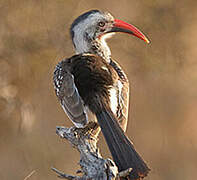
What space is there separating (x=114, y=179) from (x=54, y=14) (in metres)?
5.13

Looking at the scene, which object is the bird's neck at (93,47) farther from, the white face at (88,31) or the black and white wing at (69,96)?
the black and white wing at (69,96)

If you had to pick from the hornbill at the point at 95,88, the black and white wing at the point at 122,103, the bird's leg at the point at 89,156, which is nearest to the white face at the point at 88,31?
the hornbill at the point at 95,88

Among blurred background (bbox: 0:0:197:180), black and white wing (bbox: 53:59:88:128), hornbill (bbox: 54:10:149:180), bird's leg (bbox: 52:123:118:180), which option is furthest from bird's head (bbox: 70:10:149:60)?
blurred background (bbox: 0:0:197:180)

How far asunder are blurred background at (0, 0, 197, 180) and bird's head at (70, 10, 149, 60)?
2462 millimetres

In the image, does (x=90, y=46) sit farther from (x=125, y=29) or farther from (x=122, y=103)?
(x=122, y=103)

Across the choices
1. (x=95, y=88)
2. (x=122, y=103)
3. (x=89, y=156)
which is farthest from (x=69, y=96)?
(x=89, y=156)

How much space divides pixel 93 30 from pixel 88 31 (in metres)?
0.06

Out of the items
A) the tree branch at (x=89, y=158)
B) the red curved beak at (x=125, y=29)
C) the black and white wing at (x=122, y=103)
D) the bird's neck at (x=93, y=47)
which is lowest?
the tree branch at (x=89, y=158)

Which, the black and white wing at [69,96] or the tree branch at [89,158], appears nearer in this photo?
the tree branch at [89,158]

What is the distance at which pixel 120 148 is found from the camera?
3.96 metres

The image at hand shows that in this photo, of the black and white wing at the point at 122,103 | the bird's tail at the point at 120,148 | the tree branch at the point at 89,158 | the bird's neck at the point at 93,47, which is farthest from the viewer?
the bird's neck at the point at 93,47

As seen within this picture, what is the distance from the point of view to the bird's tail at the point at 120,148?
377cm

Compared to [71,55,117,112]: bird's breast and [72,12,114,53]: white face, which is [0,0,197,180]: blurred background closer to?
[72,12,114,53]: white face

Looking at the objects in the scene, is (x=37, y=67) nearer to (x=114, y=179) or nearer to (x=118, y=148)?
(x=118, y=148)
